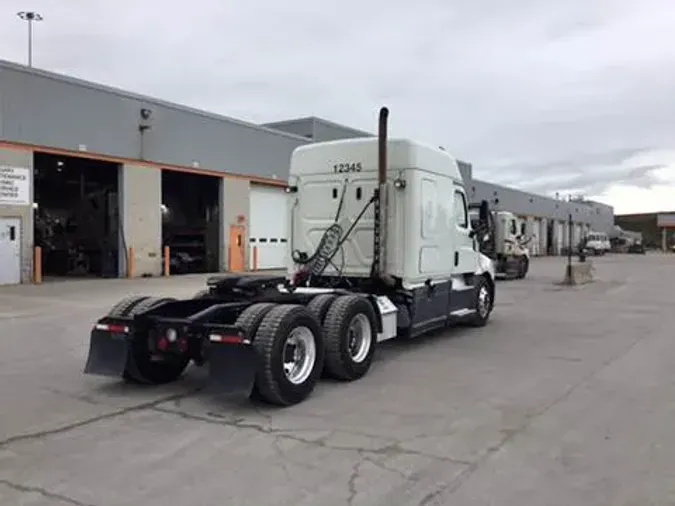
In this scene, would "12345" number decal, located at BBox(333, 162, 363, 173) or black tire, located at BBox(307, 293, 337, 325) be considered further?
"12345" number decal, located at BBox(333, 162, 363, 173)

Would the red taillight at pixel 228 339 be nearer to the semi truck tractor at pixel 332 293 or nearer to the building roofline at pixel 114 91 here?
the semi truck tractor at pixel 332 293

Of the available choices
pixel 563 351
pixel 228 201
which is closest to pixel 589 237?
pixel 228 201

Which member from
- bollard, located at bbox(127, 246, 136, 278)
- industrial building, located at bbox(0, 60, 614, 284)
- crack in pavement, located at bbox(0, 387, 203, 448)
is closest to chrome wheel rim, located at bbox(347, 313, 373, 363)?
crack in pavement, located at bbox(0, 387, 203, 448)

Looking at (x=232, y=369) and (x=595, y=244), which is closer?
(x=232, y=369)

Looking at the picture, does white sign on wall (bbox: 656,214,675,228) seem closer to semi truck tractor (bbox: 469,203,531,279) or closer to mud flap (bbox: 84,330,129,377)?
semi truck tractor (bbox: 469,203,531,279)

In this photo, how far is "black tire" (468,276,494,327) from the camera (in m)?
11.5

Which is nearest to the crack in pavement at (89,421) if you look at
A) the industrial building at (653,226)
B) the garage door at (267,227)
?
the garage door at (267,227)

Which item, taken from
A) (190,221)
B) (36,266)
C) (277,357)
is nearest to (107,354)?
(277,357)

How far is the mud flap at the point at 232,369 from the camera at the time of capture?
5947 millimetres

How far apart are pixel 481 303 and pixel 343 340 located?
518 centimetres

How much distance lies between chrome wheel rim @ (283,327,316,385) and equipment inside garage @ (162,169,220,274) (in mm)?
20901

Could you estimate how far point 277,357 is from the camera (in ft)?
20.0

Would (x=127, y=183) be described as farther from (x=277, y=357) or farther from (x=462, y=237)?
(x=277, y=357)

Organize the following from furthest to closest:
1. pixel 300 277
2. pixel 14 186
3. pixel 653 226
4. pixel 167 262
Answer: pixel 653 226
pixel 167 262
pixel 14 186
pixel 300 277
